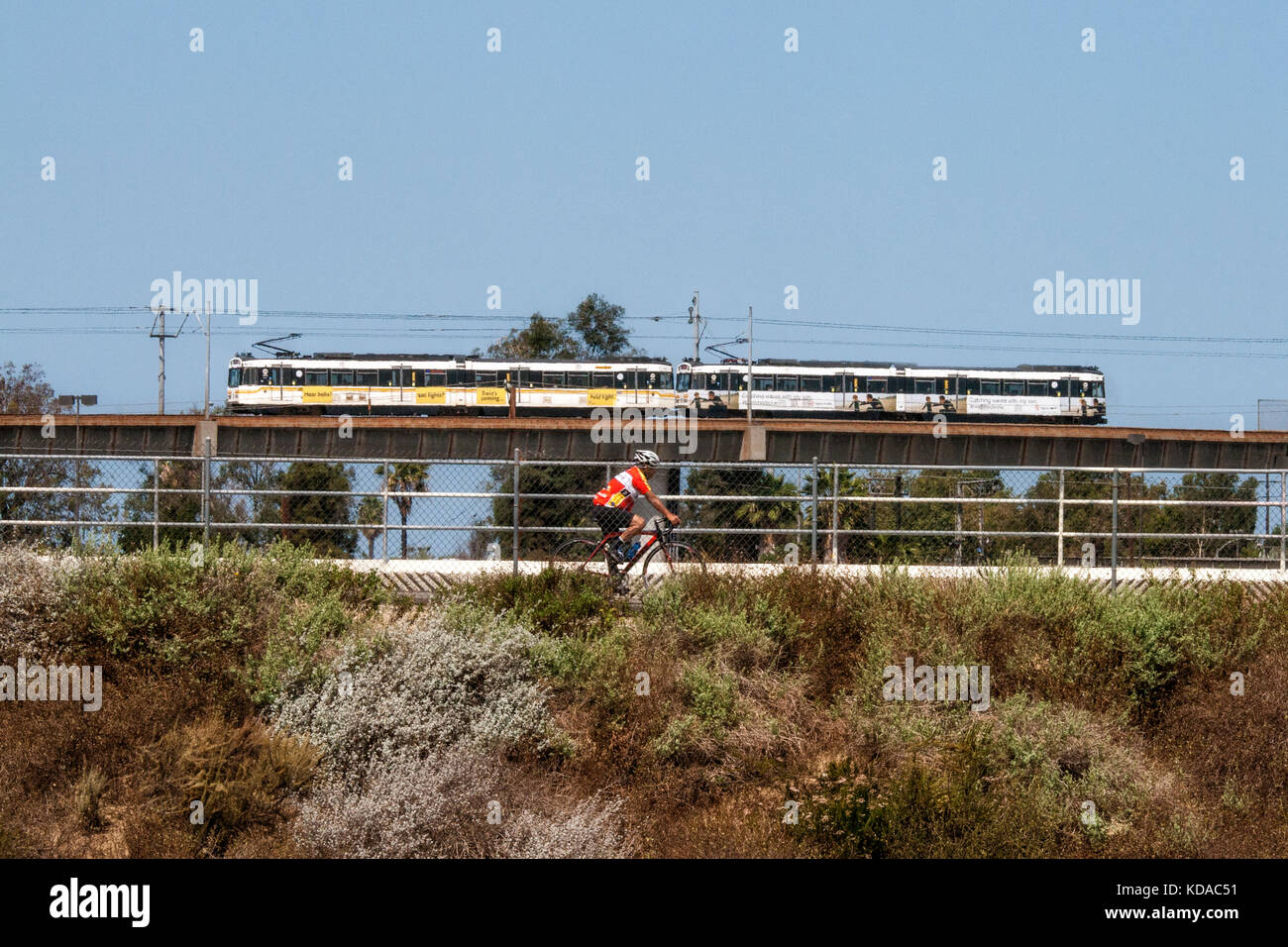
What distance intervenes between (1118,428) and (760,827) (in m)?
42.1

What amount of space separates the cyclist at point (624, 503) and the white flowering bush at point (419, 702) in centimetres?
270

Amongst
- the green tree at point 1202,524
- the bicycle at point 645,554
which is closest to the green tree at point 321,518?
the bicycle at point 645,554

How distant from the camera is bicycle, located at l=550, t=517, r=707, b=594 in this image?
1417 centimetres

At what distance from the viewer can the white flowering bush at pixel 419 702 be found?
10.7 m

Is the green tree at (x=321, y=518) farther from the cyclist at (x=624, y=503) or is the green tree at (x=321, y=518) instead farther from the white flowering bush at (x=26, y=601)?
the cyclist at (x=624, y=503)

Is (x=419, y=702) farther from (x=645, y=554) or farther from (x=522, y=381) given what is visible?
(x=522, y=381)

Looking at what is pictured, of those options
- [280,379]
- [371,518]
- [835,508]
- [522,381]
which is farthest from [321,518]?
[280,379]

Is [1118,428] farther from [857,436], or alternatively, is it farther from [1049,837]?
[1049,837]

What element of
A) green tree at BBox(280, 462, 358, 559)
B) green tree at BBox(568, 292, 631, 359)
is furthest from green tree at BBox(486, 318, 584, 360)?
green tree at BBox(280, 462, 358, 559)

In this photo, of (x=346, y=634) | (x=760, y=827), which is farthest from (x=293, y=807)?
(x=760, y=827)

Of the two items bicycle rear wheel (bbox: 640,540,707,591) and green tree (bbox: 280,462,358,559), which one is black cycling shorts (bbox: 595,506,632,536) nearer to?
bicycle rear wheel (bbox: 640,540,707,591)

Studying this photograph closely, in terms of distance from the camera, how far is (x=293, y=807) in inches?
396
